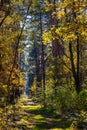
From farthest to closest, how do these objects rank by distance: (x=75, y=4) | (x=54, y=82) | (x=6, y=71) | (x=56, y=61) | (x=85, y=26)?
(x=56, y=61)
(x=54, y=82)
(x=6, y=71)
(x=75, y=4)
(x=85, y=26)

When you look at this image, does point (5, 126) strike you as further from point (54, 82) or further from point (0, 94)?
point (54, 82)

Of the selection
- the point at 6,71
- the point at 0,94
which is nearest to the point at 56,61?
the point at 6,71

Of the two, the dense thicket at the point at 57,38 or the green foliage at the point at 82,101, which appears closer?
the dense thicket at the point at 57,38

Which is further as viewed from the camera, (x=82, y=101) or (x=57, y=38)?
(x=82, y=101)

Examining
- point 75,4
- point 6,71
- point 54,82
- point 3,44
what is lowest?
point 54,82

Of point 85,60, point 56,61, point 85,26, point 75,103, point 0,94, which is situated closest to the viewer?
point 85,26

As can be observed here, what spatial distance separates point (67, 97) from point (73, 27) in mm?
11376

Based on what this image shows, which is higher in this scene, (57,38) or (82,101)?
(57,38)

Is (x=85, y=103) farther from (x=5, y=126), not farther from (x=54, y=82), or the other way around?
(x=54, y=82)

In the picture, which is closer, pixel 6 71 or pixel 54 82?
pixel 6 71

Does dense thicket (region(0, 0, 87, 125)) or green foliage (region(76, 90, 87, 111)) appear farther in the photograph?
green foliage (region(76, 90, 87, 111))

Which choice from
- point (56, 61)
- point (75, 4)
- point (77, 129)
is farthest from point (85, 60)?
point (75, 4)

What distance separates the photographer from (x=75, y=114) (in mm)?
19453

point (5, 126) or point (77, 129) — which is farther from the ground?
point (5, 126)
